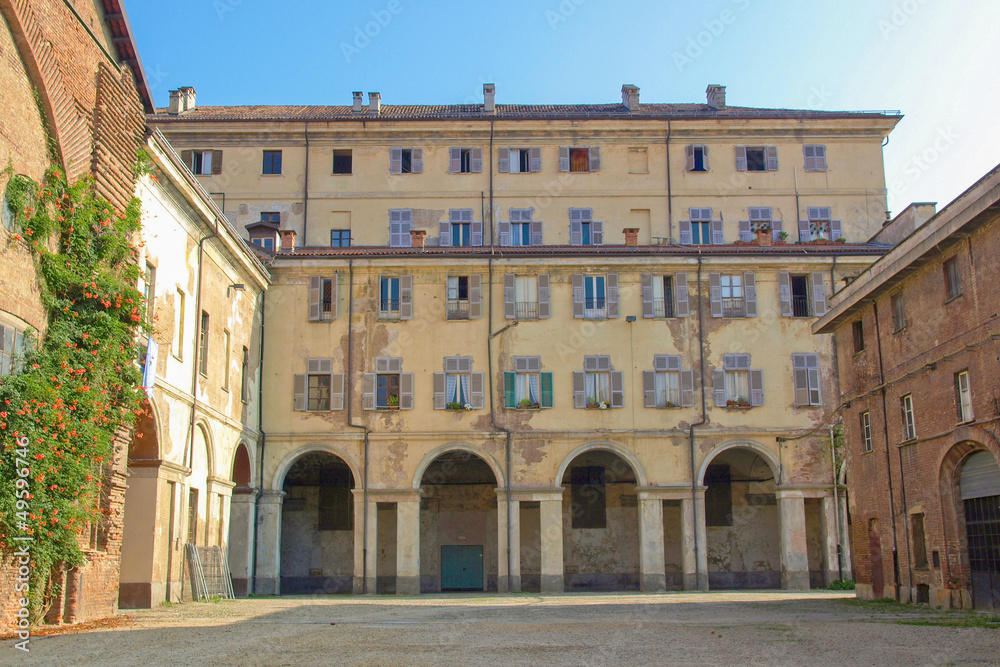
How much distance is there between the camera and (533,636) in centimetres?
1686

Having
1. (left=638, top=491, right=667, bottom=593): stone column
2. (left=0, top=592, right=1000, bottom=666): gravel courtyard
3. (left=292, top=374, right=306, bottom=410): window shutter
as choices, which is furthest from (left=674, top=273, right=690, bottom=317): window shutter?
(left=292, top=374, right=306, bottom=410): window shutter

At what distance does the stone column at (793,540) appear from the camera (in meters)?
34.3

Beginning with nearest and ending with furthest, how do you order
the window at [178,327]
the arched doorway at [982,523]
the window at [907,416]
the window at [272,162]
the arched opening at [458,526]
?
the arched doorway at [982,523] → the window at [907,416] → the window at [178,327] → the arched opening at [458,526] → the window at [272,162]

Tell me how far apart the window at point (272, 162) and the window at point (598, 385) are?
1565 cm

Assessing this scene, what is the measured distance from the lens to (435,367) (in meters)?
35.2

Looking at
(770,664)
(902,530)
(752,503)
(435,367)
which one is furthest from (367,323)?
(770,664)

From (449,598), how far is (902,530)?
13.1 m

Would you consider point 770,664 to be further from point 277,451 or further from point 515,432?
point 277,451

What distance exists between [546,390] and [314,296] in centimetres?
867

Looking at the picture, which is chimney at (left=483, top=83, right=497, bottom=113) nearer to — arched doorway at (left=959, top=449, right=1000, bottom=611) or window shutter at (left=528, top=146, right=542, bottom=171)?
window shutter at (left=528, top=146, right=542, bottom=171)

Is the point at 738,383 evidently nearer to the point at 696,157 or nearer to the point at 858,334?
the point at 858,334

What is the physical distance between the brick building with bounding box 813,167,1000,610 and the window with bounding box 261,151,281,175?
23.7 meters

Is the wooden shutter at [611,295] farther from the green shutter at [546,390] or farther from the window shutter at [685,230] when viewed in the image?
A: the window shutter at [685,230]

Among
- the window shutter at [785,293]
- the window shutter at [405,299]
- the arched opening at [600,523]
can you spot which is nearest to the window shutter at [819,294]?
the window shutter at [785,293]
